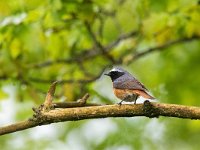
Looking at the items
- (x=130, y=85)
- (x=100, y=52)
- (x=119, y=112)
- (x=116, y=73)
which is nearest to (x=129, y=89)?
(x=130, y=85)

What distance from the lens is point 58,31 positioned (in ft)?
22.5

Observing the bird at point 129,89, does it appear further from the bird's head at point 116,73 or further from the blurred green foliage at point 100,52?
the blurred green foliage at point 100,52

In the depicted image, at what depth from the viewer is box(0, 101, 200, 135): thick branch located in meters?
3.79

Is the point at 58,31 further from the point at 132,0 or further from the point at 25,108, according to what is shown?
the point at 25,108

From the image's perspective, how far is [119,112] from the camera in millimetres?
3822

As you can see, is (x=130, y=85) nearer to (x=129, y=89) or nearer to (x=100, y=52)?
(x=129, y=89)

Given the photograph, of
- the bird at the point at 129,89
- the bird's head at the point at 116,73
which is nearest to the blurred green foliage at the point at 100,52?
the bird's head at the point at 116,73

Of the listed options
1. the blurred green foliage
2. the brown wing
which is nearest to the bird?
the brown wing

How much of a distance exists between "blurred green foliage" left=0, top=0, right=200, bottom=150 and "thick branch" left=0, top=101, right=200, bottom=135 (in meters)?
1.88

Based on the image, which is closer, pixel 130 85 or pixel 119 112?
pixel 119 112

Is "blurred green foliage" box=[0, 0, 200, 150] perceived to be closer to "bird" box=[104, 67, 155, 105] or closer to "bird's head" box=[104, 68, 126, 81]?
"bird's head" box=[104, 68, 126, 81]

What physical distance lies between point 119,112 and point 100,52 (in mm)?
2989

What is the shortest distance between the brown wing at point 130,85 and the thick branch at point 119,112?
13cm

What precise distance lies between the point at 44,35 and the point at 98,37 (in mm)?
553
